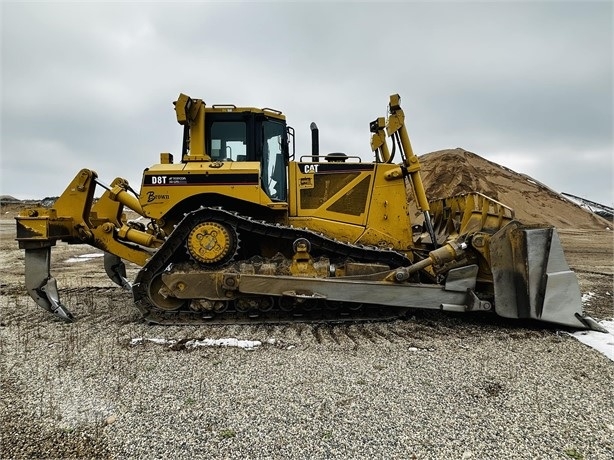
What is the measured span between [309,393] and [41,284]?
456cm

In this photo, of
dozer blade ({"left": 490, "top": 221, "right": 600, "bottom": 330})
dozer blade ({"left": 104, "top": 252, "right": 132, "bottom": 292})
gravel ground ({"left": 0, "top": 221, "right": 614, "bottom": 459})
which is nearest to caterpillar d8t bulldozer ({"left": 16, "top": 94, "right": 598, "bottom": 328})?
dozer blade ({"left": 490, "top": 221, "right": 600, "bottom": 330})

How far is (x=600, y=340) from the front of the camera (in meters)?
5.11

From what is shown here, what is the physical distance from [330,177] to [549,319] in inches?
135

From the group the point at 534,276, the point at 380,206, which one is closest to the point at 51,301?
the point at 380,206

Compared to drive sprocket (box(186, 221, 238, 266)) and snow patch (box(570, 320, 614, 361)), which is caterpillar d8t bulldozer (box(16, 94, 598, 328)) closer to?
drive sprocket (box(186, 221, 238, 266))

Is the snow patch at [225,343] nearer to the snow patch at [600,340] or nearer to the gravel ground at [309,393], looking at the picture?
the gravel ground at [309,393]

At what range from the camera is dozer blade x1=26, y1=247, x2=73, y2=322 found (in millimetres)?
6145

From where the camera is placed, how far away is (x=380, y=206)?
6426mm

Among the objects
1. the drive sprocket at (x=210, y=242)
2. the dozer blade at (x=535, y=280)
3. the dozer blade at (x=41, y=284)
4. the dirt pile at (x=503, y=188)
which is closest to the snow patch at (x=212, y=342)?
the drive sprocket at (x=210, y=242)

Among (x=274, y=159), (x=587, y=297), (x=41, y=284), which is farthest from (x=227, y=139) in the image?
(x=587, y=297)

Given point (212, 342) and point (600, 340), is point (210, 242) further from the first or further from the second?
point (600, 340)

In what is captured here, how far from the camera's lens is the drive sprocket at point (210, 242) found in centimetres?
569

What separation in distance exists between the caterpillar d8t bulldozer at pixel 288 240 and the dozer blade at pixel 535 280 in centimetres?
1

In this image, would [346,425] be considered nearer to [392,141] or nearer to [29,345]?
[29,345]
